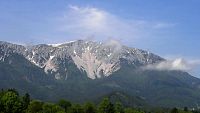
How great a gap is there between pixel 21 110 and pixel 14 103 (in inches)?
210

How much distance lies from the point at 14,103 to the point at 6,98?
4635 millimetres

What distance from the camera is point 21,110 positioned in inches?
7456

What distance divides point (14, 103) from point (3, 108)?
489 cm

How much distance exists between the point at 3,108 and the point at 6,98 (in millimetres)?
5250

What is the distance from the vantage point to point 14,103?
610 ft

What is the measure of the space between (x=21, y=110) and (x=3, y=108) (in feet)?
27.6

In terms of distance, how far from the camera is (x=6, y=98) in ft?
616

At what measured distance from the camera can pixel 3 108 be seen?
184250 millimetres
